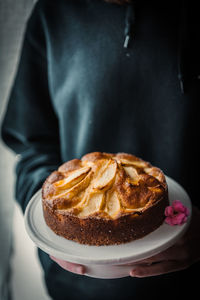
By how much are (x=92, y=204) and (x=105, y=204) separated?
3 centimetres

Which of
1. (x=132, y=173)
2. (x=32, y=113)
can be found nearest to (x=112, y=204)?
(x=132, y=173)

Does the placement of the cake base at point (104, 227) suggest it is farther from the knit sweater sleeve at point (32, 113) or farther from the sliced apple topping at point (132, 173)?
the knit sweater sleeve at point (32, 113)

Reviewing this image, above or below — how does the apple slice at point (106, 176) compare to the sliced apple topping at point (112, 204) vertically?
above

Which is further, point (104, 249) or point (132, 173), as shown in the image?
point (132, 173)

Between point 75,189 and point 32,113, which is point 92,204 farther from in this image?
point 32,113

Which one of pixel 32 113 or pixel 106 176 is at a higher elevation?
pixel 32 113

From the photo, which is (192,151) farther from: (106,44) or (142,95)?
(106,44)

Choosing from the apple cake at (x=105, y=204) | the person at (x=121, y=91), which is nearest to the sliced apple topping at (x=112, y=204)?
the apple cake at (x=105, y=204)

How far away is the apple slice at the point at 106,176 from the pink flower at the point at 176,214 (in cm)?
17

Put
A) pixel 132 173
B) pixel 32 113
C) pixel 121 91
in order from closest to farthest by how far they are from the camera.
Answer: pixel 132 173
pixel 121 91
pixel 32 113

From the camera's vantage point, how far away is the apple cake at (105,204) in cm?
71

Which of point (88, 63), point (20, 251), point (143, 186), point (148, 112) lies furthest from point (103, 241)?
point (20, 251)

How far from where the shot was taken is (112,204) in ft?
2.43

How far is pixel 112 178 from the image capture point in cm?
77
